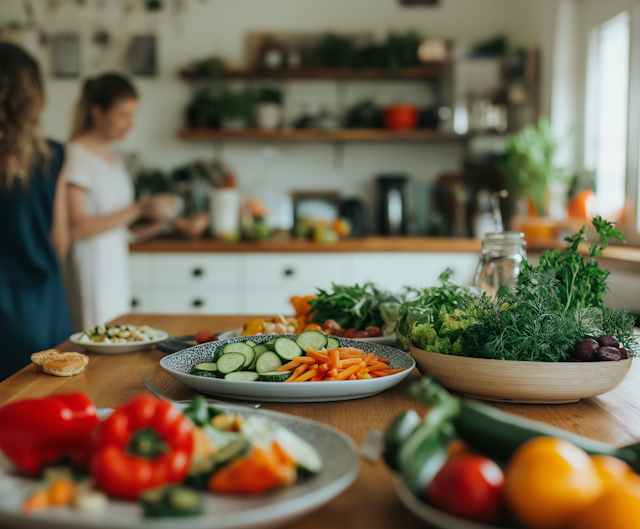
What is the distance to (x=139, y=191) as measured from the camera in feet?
12.6

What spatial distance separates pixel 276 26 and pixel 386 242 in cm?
171

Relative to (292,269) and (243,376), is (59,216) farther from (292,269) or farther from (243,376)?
(292,269)

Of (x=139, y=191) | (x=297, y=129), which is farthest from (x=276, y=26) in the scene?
(x=139, y=191)

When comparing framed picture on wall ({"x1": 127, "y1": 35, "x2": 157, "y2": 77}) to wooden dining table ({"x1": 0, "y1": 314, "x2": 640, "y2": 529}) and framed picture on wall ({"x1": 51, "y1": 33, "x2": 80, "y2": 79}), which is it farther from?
wooden dining table ({"x1": 0, "y1": 314, "x2": 640, "y2": 529})

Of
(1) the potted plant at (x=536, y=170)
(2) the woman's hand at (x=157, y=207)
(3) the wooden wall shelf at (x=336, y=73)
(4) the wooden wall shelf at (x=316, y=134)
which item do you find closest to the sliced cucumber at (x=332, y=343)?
(2) the woman's hand at (x=157, y=207)

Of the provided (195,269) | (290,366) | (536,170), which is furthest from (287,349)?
(536,170)

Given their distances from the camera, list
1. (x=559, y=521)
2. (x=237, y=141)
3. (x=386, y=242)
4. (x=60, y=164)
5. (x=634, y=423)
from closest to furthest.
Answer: (x=559, y=521) < (x=634, y=423) < (x=60, y=164) < (x=386, y=242) < (x=237, y=141)

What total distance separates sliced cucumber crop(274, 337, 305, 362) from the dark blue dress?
1.12 m

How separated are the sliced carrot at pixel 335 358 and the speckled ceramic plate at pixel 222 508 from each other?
30cm

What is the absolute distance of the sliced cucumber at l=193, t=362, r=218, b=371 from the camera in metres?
0.88

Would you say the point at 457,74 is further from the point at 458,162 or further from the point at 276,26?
the point at 276,26

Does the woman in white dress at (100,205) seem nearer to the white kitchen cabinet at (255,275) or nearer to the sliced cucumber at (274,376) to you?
the white kitchen cabinet at (255,275)

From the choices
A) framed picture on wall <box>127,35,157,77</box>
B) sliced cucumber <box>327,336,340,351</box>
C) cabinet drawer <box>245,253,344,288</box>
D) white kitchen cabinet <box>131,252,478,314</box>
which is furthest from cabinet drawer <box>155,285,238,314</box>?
sliced cucumber <box>327,336,340,351</box>

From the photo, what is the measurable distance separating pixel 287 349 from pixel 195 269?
2.46 meters
